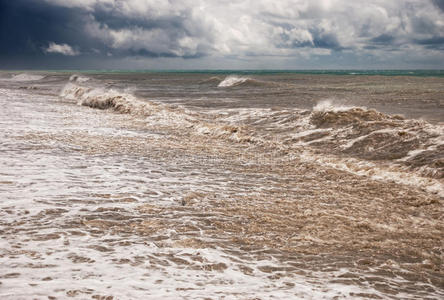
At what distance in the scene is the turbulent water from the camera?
3.88 m

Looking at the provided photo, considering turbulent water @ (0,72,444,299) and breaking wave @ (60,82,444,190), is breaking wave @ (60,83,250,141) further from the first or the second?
turbulent water @ (0,72,444,299)

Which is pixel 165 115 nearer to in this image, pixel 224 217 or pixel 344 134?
pixel 344 134

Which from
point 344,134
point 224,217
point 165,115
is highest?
point 165,115

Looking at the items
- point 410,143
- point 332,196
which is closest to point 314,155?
point 410,143

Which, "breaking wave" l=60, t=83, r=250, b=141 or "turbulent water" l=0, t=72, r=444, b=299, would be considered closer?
"turbulent water" l=0, t=72, r=444, b=299

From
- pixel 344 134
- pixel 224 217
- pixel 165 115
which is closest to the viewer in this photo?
pixel 224 217

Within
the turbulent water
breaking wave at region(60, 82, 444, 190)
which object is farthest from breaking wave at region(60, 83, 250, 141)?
the turbulent water

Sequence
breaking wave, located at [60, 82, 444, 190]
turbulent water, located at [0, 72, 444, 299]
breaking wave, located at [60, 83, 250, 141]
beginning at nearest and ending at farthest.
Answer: turbulent water, located at [0, 72, 444, 299]
breaking wave, located at [60, 82, 444, 190]
breaking wave, located at [60, 83, 250, 141]

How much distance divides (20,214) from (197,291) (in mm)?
3242

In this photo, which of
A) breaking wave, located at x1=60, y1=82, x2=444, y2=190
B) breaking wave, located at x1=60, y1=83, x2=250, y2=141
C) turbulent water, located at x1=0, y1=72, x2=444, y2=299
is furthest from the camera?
breaking wave, located at x1=60, y1=83, x2=250, y2=141

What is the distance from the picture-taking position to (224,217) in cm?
579

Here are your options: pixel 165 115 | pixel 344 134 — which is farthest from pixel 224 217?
pixel 165 115

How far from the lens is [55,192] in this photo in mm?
6551

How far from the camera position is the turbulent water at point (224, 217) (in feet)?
12.7
